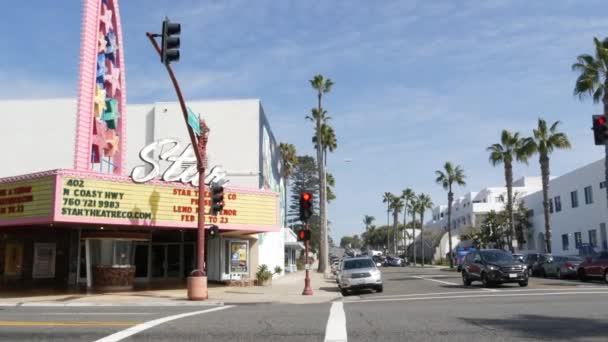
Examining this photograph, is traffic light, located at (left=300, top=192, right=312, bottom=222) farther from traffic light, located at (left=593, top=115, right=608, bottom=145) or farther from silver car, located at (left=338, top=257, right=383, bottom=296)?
traffic light, located at (left=593, top=115, right=608, bottom=145)

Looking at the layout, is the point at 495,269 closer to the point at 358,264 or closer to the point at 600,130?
the point at 358,264

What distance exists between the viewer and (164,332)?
10.3m

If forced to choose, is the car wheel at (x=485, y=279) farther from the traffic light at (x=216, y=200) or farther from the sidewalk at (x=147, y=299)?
Result: the traffic light at (x=216, y=200)

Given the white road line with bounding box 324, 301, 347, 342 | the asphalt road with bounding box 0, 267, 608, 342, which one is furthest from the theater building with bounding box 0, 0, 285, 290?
the white road line with bounding box 324, 301, 347, 342

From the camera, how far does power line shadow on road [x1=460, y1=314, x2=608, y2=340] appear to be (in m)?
9.39

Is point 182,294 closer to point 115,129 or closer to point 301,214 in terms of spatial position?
point 301,214

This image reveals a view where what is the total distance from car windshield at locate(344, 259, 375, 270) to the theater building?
4556 millimetres

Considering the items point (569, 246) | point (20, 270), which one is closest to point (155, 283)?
point (20, 270)

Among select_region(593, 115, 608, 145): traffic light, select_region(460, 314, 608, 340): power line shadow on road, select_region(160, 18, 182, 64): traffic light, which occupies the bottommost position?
select_region(460, 314, 608, 340): power line shadow on road

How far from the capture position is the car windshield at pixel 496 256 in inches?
935

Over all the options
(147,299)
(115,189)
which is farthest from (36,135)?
(147,299)

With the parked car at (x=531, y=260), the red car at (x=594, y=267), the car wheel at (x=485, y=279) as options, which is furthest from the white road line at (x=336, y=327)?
the parked car at (x=531, y=260)

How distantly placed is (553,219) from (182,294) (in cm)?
3885

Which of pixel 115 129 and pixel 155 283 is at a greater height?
pixel 115 129
